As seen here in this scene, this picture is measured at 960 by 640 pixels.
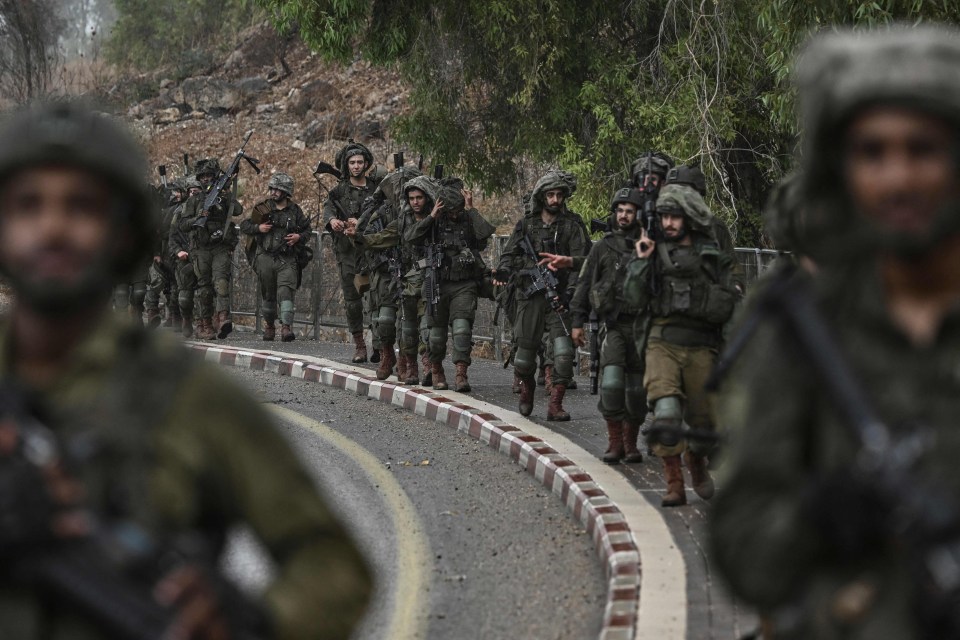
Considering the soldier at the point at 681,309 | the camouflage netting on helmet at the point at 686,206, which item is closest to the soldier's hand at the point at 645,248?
the soldier at the point at 681,309

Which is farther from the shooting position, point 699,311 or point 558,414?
point 558,414

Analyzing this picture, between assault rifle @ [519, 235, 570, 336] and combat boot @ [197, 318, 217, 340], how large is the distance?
8.99m

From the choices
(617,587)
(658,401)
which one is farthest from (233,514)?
(658,401)

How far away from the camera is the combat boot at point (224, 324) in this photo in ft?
71.5

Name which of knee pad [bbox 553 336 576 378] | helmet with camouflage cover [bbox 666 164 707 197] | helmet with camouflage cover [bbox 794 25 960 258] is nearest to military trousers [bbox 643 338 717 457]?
helmet with camouflage cover [bbox 666 164 707 197]

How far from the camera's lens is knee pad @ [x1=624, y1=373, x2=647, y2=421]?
36.7ft

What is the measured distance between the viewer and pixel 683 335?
1002 centimetres

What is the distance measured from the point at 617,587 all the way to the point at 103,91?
1687 inches

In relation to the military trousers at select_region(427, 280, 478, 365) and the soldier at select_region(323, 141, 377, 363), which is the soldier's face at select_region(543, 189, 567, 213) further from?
the soldier at select_region(323, 141, 377, 363)

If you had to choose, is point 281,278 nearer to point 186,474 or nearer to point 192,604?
point 186,474

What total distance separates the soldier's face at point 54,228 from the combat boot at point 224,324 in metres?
19.5

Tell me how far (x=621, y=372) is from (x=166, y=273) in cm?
1344

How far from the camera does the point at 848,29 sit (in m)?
12.0

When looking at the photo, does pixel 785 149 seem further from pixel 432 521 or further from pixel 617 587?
pixel 617 587
